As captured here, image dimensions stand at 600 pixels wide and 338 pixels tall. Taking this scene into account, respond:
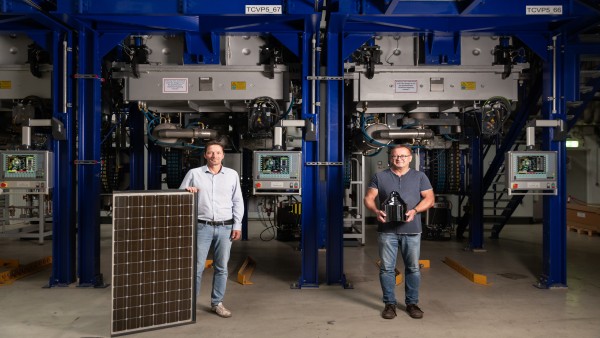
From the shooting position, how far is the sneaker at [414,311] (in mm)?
4121

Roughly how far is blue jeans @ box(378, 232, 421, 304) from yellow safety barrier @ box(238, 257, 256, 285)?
2.09m

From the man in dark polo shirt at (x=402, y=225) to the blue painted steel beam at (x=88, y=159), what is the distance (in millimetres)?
3607

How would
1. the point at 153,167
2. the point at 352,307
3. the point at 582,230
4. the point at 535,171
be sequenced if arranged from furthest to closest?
1. the point at 582,230
2. the point at 153,167
3. the point at 535,171
4. the point at 352,307

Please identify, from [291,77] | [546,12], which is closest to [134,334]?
[291,77]

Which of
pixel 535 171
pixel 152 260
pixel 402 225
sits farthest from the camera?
A: pixel 535 171

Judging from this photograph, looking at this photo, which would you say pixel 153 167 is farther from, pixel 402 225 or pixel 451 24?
pixel 451 24

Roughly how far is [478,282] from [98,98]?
5.80 meters

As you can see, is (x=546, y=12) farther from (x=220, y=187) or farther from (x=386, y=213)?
(x=220, y=187)

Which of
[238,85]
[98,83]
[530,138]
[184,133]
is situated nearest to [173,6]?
[238,85]

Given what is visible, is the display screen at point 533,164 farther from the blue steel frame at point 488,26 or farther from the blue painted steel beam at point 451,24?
the blue painted steel beam at point 451,24

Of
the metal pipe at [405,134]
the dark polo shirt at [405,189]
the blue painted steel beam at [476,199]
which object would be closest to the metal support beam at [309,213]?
the dark polo shirt at [405,189]

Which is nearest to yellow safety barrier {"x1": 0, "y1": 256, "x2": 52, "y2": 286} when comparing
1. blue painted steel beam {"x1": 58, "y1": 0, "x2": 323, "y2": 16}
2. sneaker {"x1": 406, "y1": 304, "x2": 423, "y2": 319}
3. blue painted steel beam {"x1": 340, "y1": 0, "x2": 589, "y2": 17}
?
blue painted steel beam {"x1": 58, "y1": 0, "x2": 323, "y2": 16}

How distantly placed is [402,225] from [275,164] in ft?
5.96

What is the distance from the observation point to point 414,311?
4145 millimetres
